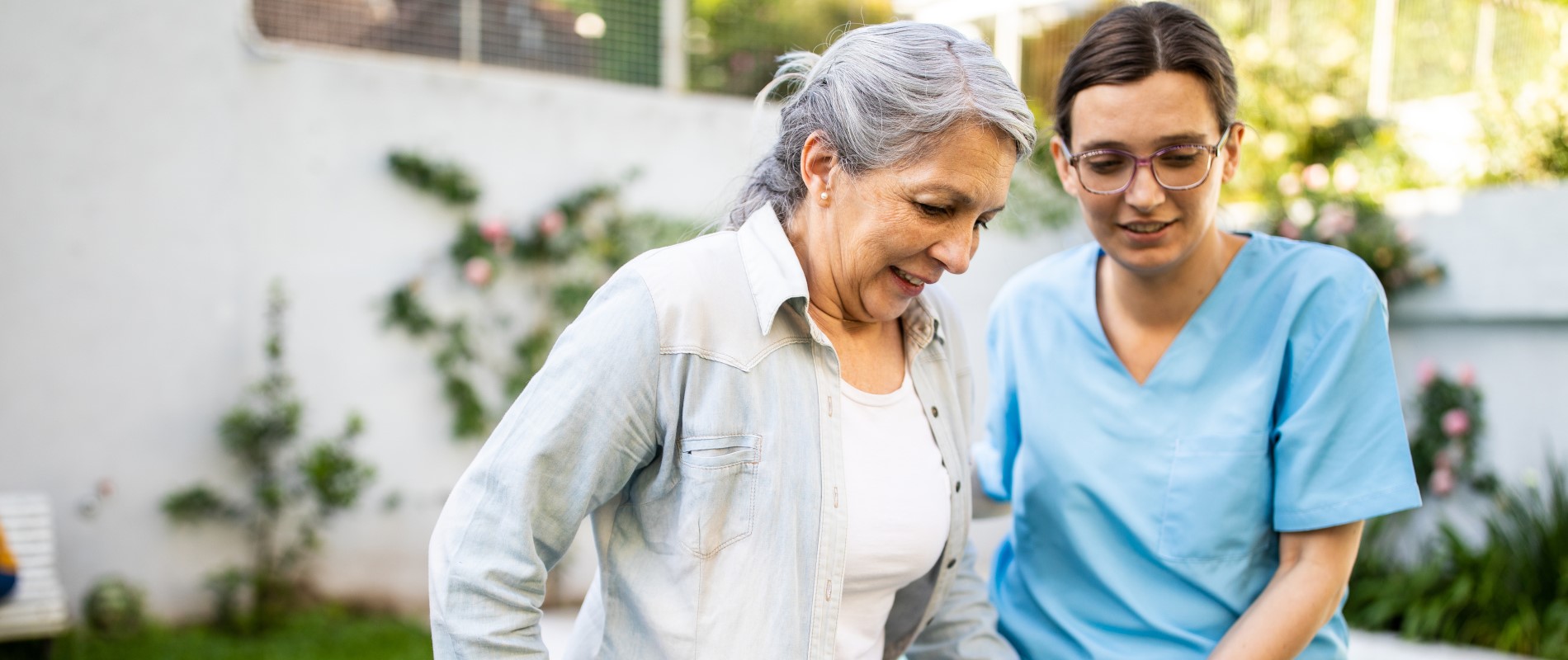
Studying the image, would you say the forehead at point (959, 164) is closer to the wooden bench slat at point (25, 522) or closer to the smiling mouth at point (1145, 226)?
the smiling mouth at point (1145, 226)

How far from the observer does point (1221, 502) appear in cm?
176

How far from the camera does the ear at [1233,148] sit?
1.85 metres

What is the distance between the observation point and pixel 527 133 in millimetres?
5789

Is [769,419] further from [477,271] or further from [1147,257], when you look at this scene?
[477,271]

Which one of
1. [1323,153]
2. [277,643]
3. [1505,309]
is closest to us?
[277,643]

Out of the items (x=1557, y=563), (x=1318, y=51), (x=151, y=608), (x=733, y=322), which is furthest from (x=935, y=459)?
(x=1318, y=51)

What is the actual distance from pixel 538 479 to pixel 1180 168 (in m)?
1.07

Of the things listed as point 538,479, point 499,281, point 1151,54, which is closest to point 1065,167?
point 1151,54

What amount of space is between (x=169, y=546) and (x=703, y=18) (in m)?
4.02

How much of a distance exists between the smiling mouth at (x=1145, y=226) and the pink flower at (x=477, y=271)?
4207 mm

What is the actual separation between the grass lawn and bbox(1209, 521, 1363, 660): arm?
3812 millimetres

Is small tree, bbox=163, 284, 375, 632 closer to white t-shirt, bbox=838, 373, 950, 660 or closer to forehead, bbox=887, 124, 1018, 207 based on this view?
white t-shirt, bbox=838, 373, 950, 660

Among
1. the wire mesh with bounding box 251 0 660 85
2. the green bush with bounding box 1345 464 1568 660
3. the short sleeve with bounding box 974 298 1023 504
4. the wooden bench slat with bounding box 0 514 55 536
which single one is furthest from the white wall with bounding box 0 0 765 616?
the green bush with bounding box 1345 464 1568 660

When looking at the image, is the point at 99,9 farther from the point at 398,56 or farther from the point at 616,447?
the point at 616,447
